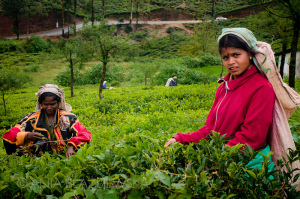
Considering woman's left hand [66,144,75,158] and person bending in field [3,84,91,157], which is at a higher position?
person bending in field [3,84,91,157]

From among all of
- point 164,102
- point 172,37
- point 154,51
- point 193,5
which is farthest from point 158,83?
point 193,5

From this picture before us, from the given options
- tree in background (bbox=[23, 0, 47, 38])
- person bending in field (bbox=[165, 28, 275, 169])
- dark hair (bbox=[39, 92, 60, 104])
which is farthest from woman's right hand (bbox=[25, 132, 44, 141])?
tree in background (bbox=[23, 0, 47, 38])

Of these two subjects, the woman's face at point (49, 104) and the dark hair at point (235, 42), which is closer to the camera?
the dark hair at point (235, 42)

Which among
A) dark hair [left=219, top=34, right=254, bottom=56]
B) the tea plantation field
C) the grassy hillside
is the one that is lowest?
the tea plantation field

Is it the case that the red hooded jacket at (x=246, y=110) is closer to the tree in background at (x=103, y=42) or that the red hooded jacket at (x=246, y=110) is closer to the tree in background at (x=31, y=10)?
the tree in background at (x=103, y=42)

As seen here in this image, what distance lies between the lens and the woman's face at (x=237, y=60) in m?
1.61

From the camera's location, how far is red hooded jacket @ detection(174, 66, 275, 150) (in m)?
1.44

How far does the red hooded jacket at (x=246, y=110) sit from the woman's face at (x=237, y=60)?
48 millimetres

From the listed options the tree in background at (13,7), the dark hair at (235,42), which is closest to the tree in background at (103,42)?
the dark hair at (235,42)

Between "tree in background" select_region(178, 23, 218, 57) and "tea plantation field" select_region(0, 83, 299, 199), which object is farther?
"tree in background" select_region(178, 23, 218, 57)

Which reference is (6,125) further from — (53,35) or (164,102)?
(53,35)

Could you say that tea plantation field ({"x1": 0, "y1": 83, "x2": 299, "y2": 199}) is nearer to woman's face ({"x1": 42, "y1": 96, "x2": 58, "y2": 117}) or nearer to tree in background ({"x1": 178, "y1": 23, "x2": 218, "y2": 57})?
woman's face ({"x1": 42, "y1": 96, "x2": 58, "y2": 117})

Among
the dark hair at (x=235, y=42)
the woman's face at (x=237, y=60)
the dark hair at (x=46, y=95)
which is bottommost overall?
the dark hair at (x=46, y=95)

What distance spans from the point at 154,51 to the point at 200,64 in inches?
665
